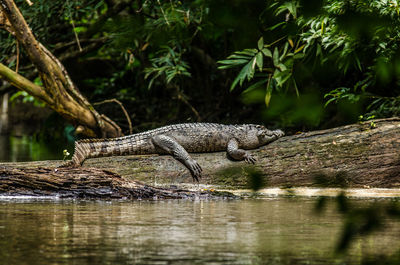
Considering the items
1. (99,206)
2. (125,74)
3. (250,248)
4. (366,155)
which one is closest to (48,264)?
(250,248)

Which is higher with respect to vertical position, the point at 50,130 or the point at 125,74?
the point at 125,74

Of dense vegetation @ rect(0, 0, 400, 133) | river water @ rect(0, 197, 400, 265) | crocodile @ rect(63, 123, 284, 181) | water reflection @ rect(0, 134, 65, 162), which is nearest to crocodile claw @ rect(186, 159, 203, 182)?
crocodile @ rect(63, 123, 284, 181)

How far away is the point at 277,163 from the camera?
22.5ft

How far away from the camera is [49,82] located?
9883mm

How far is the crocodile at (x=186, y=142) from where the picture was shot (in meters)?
7.22

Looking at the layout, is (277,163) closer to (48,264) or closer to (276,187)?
(276,187)

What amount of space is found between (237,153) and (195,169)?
1.94 ft

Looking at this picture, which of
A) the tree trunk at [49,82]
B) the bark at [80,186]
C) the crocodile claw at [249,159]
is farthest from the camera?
the tree trunk at [49,82]

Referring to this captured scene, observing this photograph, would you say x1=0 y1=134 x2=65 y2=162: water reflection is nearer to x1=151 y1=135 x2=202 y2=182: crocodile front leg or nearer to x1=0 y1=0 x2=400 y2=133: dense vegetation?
x1=0 y1=0 x2=400 y2=133: dense vegetation

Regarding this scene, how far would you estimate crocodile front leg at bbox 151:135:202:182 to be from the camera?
22.8 feet

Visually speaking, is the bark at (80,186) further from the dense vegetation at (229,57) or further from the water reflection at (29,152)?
the water reflection at (29,152)

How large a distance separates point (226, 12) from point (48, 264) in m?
2.09

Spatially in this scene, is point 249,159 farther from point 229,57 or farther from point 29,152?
point 29,152

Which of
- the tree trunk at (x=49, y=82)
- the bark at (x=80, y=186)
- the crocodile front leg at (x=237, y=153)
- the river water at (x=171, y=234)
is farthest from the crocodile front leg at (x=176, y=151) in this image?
the tree trunk at (x=49, y=82)
